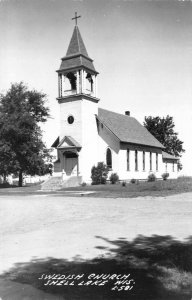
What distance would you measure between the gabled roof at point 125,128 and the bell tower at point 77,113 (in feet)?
6.89

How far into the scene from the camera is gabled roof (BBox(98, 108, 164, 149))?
37666mm

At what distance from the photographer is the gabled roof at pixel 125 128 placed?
124 ft

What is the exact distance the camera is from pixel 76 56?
3556 centimetres

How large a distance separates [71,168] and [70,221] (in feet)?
78.8

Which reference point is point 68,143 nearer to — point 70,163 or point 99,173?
point 70,163

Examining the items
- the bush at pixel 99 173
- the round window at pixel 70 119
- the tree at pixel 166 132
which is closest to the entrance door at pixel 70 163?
the bush at pixel 99 173

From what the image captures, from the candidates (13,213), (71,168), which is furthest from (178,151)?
(13,213)

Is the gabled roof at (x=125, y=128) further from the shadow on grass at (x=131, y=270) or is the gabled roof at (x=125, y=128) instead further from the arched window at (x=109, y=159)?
the shadow on grass at (x=131, y=270)

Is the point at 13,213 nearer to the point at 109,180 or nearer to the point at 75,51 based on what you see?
the point at 109,180

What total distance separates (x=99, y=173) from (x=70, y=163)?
330 cm

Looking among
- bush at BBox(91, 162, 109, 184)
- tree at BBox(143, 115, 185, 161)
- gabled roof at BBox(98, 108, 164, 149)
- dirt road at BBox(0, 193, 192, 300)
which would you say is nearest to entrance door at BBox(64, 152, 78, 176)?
bush at BBox(91, 162, 109, 184)

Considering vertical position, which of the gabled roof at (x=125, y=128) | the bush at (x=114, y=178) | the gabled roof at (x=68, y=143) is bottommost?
the bush at (x=114, y=178)

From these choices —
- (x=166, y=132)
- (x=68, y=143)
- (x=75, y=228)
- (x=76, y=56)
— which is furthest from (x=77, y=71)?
(x=166, y=132)

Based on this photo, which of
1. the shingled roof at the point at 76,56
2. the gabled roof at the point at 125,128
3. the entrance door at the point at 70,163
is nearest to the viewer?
the shingled roof at the point at 76,56
